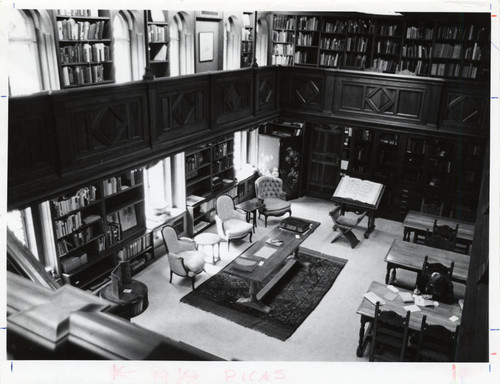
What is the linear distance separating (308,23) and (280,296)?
6872 mm

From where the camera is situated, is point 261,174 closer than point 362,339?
No

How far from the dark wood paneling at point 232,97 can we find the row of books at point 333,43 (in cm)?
318

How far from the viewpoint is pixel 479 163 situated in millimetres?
9844

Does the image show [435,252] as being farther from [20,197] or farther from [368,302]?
[20,197]

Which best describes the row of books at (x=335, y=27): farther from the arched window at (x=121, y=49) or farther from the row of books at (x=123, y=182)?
the row of books at (x=123, y=182)

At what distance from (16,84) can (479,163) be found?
9.09 m

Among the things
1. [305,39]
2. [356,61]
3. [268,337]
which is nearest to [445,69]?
[356,61]

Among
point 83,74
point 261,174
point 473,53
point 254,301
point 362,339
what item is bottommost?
point 254,301

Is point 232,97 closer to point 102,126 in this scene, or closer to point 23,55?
point 102,126

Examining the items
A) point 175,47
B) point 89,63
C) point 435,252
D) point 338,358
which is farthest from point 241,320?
point 175,47

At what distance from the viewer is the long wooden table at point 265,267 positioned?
7.39 m

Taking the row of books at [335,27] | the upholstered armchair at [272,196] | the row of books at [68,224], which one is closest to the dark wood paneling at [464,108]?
the row of books at [335,27]

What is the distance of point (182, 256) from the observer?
→ 823cm
